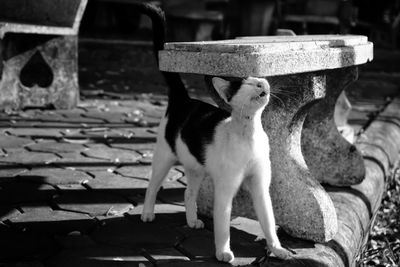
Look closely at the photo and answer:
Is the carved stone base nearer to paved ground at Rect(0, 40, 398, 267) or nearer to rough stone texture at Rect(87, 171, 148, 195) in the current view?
paved ground at Rect(0, 40, 398, 267)

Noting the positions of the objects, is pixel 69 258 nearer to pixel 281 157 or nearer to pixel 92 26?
pixel 281 157

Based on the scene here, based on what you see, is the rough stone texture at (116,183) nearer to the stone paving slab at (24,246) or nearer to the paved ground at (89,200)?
Result: the paved ground at (89,200)

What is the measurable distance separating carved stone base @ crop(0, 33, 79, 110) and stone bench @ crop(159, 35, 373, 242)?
3086mm

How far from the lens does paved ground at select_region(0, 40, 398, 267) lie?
2.57m

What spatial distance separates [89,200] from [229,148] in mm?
1155

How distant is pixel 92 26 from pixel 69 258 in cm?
922

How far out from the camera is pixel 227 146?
2443 millimetres

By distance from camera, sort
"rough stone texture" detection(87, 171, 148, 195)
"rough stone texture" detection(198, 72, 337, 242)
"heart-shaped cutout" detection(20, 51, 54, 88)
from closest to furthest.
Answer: "rough stone texture" detection(198, 72, 337, 242) < "rough stone texture" detection(87, 171, 148, 195) < "heart-shaped cutout" detection(20, 51, 54, 88)

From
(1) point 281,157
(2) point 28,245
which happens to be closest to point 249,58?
(1) point 281,157

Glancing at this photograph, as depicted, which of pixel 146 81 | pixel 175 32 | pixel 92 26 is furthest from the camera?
pixel 92 26

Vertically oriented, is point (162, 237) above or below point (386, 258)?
above

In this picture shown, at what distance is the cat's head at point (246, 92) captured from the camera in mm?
2355

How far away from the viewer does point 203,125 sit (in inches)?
101

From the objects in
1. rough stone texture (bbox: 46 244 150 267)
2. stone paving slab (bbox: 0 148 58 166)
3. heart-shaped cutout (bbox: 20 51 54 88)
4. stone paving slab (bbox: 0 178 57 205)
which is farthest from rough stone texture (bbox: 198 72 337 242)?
heart-shaped cutout (bbox: 20 51 54 88)
